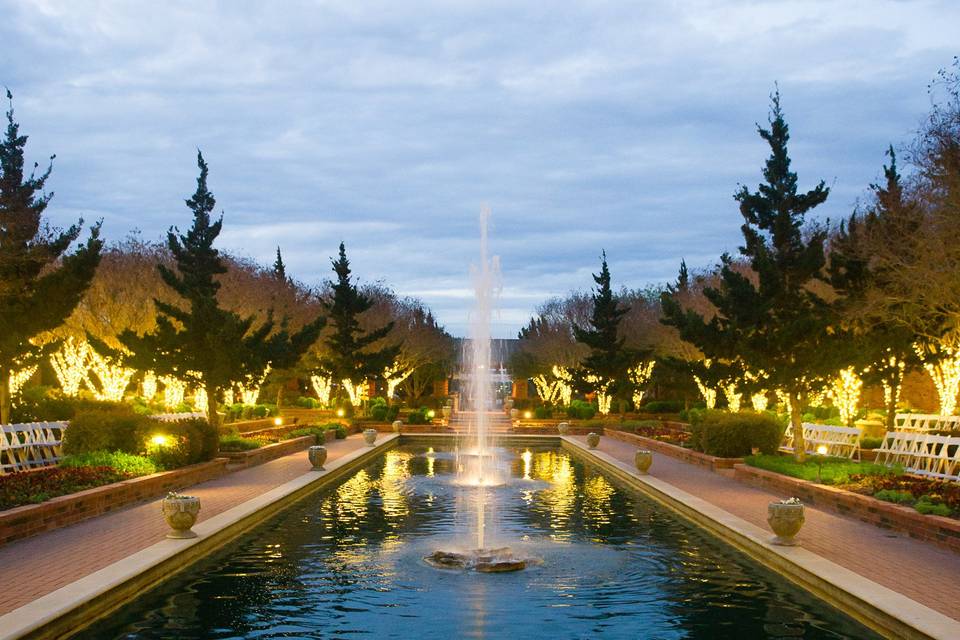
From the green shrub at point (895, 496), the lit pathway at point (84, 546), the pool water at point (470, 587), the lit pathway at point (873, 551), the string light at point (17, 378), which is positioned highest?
the string light at point (17, 378)

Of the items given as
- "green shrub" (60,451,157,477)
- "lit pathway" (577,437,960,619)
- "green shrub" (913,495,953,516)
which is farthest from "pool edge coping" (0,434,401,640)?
"green shrub" (913,495,953,516)

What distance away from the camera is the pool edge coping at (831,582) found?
8.08 m

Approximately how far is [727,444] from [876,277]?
6.19m

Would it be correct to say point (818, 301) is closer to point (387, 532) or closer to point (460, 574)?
point (387, 532)

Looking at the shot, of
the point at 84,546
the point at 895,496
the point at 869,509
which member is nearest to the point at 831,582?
the point at 869,509

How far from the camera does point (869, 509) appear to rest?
550 inches

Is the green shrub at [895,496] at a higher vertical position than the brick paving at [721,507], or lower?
higher

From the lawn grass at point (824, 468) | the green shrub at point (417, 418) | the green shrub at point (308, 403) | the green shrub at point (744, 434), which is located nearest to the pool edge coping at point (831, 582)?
the lawn grass at point (824, 468)

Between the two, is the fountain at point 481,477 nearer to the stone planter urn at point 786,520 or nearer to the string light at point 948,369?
the stone planter urn at point 786,520

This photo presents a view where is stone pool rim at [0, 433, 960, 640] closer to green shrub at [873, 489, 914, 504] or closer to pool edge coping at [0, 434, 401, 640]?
pool edge coping at [0, 434, 401, 640]

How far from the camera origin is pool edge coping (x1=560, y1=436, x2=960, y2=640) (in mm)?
8078

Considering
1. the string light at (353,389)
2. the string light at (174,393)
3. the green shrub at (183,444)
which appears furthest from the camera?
the string light at (353,389)

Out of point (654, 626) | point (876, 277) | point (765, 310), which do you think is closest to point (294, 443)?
point (765, 310)

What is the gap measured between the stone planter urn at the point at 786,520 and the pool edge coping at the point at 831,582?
0.19 meters
